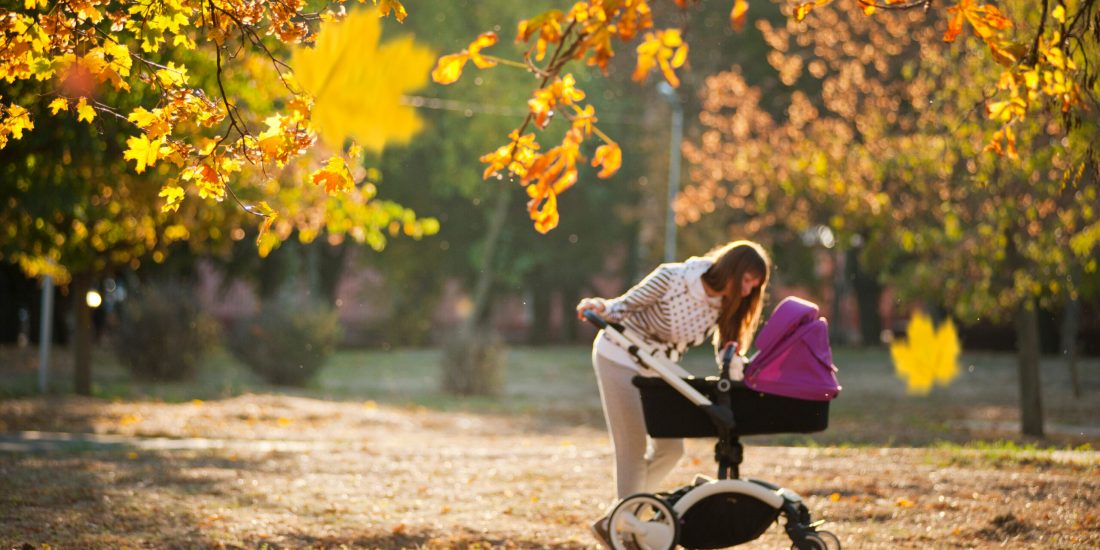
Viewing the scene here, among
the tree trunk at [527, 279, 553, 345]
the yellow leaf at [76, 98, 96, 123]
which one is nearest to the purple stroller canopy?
the yellow leaf at [76, 98, 96, 123]

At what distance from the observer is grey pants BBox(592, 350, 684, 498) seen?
22.2 feet

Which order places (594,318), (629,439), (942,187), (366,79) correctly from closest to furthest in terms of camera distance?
1. (594,318)
2. (629,439)
3. (942,187)
4. (366,79)

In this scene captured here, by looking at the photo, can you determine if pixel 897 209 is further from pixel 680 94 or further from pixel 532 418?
pixel 680 94

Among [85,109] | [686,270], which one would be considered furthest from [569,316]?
[85,109]

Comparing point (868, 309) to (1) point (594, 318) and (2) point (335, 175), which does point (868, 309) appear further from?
(2) point (335, 175)

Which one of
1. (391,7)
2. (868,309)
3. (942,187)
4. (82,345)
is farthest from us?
(868,309)

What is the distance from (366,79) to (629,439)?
25654 mm

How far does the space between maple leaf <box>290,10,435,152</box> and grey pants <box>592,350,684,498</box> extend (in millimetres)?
13386

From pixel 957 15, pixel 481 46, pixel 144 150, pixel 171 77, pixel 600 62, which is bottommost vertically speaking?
pixel 144 150

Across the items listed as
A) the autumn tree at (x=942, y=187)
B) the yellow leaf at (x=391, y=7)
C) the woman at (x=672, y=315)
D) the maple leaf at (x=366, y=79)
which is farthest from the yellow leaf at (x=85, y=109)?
the maple leaf at (x=366, y=79)

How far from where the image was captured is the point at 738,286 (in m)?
6.59

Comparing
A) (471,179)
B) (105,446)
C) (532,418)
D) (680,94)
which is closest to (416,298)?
(471,179)

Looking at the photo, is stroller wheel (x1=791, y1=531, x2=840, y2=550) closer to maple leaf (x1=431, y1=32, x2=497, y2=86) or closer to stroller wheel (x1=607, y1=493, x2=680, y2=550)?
stroller wheel (x1=607, y1=493, x2=680, y2=550)

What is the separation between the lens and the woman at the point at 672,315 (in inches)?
260
